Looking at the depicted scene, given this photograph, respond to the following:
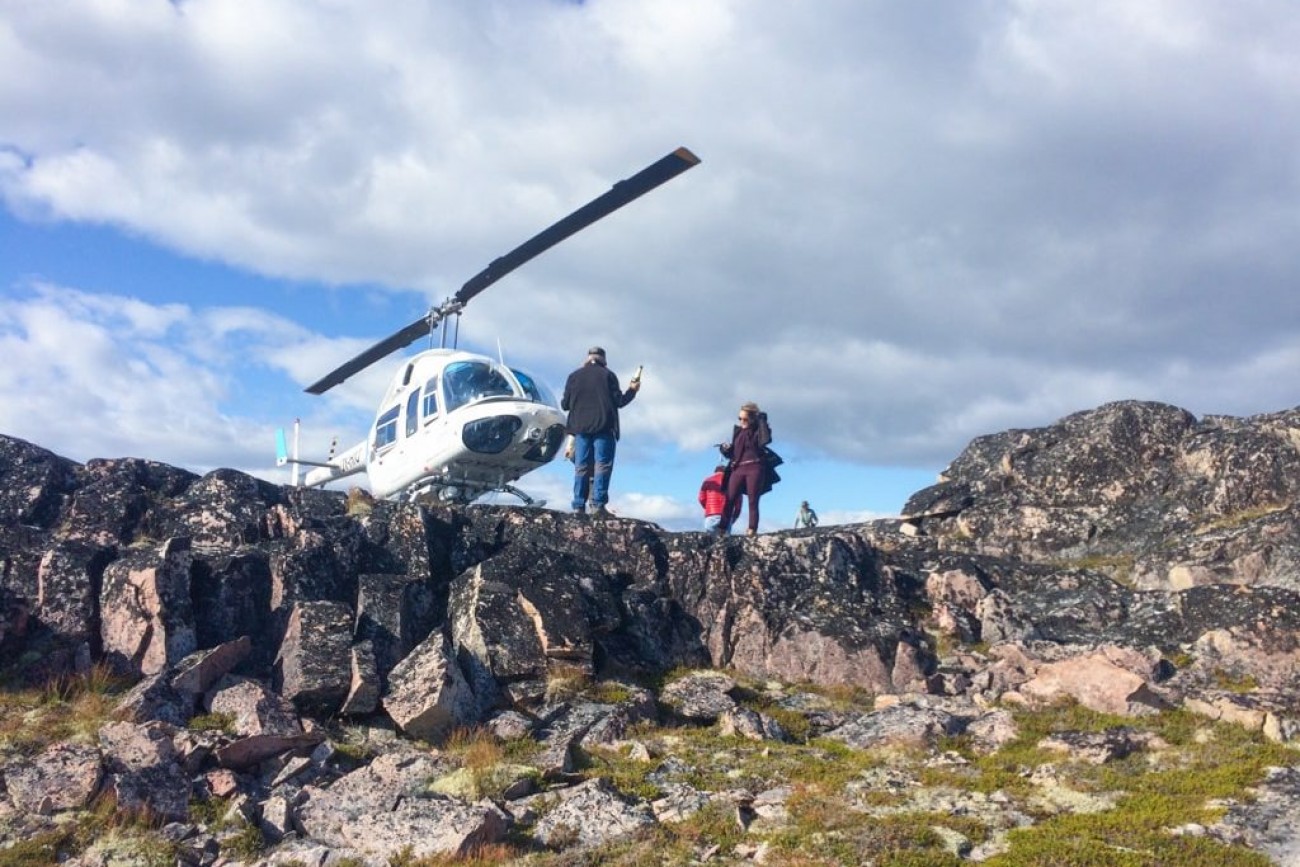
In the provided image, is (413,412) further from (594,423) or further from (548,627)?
(548,627)

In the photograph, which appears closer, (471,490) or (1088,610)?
(1088,610)

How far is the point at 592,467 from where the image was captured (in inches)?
663

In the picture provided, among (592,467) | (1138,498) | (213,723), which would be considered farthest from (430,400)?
(1138,498)

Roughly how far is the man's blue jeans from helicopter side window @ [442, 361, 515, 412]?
2817 mm

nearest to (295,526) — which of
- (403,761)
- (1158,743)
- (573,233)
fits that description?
(403,761)

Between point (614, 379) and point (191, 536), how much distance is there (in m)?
6.42

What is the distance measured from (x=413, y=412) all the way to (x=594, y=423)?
513cm

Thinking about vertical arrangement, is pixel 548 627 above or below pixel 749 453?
below

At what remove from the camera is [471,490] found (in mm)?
→ 19188

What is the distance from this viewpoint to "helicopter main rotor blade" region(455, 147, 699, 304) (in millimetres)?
16953

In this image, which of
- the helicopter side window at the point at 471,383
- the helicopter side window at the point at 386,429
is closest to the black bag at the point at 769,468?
the helicopter side window at the point at 471,383

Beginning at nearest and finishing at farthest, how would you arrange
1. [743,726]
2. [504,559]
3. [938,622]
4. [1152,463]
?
[743,726] < [504,559] < [938,622] < [1152,463]

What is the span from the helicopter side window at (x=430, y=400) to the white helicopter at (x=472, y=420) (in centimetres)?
2

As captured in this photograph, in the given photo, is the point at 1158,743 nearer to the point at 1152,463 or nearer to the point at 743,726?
the point at 743,726
